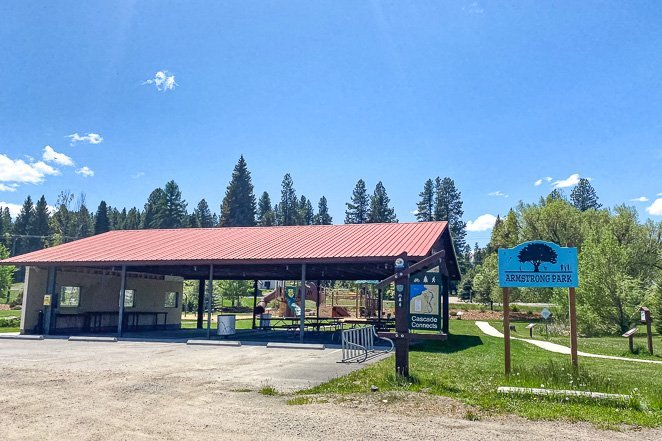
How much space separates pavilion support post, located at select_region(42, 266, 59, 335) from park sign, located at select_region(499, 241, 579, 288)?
61.2ft

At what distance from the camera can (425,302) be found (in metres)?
10.1

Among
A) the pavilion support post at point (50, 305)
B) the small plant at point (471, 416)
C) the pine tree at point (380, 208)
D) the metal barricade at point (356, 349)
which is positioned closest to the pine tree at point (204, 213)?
the pine tree at point (380, 208)

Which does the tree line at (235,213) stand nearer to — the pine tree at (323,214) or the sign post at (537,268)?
the pine tree at (323,214)

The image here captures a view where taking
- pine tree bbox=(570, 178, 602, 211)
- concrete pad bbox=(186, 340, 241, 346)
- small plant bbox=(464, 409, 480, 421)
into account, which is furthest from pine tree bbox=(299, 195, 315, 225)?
small plant bbox=(464, 409, 480, 421)

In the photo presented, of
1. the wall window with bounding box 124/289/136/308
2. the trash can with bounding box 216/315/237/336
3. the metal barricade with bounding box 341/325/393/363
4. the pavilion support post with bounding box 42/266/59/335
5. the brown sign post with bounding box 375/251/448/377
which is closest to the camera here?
the brown sign post with bounding box 375/251/448/377

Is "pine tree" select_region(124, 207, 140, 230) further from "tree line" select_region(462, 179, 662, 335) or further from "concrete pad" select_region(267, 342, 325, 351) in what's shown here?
"concrete pad" select_region(267, 342, 325, 351)

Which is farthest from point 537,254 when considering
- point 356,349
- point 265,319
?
point 265,319

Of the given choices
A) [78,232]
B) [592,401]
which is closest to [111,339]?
[592,401]

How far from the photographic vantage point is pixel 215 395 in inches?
318

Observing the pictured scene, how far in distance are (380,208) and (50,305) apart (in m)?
70.5

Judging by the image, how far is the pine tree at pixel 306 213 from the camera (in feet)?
341

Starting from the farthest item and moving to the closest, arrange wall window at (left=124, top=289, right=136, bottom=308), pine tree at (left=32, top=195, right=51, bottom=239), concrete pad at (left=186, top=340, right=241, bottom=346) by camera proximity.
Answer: pine tree at (left=32, top=195, right=51, bottom=239) → wall window at (left=124, top=289, right=136, bottom=308) → concrete pad at (left=186, top=340, right=241, bottom=346)

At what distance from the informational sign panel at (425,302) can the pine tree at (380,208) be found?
77687 millimetres

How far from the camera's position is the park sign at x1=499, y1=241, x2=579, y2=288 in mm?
9969
